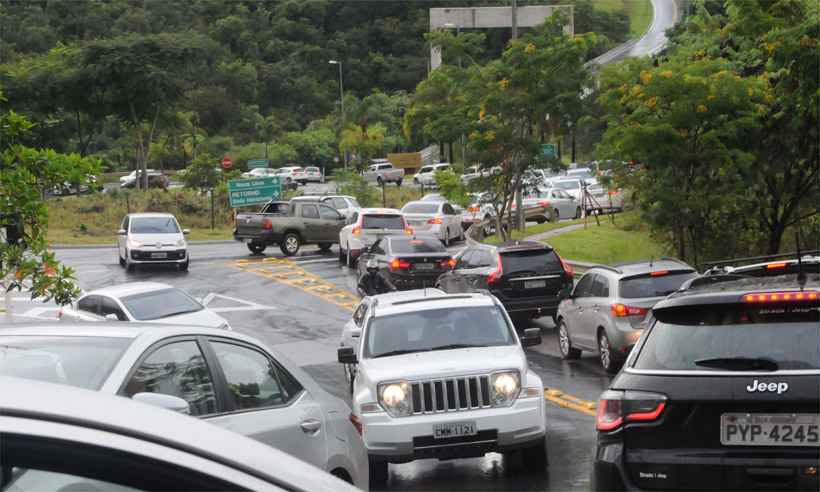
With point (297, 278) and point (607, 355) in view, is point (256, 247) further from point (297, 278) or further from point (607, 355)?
point (607, 355)

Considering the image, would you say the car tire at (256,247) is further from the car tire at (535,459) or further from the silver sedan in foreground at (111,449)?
the silver sedan in foreground at (111,449)

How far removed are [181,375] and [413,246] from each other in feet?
70.7

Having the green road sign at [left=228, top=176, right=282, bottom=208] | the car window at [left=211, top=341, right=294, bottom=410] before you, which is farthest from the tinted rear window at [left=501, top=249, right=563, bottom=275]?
the green road sign at [left=228, top=176, right=282, bottom=208]

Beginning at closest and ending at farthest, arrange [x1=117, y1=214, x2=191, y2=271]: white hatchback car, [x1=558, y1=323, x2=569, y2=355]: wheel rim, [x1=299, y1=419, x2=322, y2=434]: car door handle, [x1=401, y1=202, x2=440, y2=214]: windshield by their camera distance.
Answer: [x1=299, y1=419, x2=322, y2=434]: car door handle, [x1=558, y1=323, x2=569, y2=355]: wheel rim, [x1=117, y1=214, x2=191, y2=271]: white hatchback car, [x1=401, y1=202, x2=440, y2=214]: windshield

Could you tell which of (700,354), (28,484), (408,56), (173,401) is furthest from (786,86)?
(408,56)

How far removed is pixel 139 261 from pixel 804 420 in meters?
30.2

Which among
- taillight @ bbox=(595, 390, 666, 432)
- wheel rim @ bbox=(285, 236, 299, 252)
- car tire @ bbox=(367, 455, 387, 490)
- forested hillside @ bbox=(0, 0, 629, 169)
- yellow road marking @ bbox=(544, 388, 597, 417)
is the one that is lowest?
wheel rim @ bbox=(285, 236, 299, 252)

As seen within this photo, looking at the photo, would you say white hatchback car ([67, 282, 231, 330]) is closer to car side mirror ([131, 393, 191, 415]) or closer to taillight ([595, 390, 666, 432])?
taillight ([595, 390, 666, 432])

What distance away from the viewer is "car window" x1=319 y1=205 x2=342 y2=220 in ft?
129

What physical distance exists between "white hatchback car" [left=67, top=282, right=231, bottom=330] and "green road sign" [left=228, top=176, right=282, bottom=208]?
27441 millimetres

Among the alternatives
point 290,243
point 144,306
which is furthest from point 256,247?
point 144,306

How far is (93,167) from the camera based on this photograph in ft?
43.2

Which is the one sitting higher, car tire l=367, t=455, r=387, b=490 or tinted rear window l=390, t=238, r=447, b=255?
tinted rear window l=390, t=238, r=447, b=255

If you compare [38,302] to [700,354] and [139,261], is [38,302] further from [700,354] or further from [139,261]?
[700,354]
